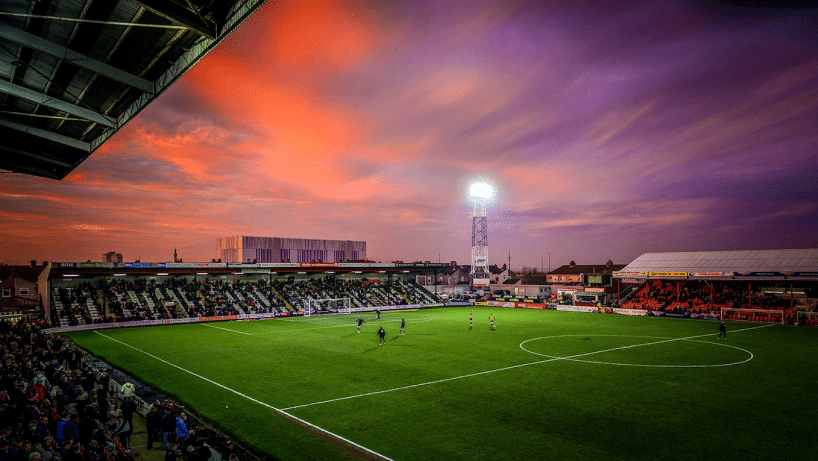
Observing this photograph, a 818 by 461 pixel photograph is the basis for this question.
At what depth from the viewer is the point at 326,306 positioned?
209 feet

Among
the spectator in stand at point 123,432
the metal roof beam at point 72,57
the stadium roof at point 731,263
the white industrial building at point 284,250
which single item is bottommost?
the spectator in stand at point 123,432

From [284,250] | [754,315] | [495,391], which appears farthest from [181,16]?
[284,250]

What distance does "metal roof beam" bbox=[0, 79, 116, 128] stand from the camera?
14.9 m

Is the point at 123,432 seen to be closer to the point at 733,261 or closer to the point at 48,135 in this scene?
the point at 48,135

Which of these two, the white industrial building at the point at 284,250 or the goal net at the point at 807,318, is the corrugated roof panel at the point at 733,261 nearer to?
the goal net at the point at 807,318

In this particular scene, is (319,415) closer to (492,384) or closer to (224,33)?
(492,384)

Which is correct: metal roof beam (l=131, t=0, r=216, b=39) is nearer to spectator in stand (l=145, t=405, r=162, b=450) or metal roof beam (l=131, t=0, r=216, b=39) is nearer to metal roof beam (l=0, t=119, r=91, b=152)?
spectator in stand (l=145, t=405, r=162, b=450)

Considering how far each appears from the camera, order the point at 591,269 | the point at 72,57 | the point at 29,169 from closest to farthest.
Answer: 1. the point at 72,57
2. the point at 29,169
3. the point at 591,269

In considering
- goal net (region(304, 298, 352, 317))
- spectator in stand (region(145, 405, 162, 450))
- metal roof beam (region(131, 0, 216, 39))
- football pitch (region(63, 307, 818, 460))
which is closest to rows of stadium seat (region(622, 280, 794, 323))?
football pitch (region(63, 307, 818, 460))

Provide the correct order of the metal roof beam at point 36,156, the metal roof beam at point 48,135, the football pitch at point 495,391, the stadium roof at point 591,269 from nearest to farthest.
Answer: the football pitch at point 495,391 → the metal roof beam at point 48,135 → the metal roof beam at point 36,156 → the stadium roof at point 591,269

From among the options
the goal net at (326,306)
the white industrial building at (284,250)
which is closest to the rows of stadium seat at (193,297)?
the goal net at (326,306)

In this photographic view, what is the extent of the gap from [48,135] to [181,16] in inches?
522

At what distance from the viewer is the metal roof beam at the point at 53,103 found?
14.9 m

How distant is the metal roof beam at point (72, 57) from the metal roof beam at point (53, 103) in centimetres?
347
